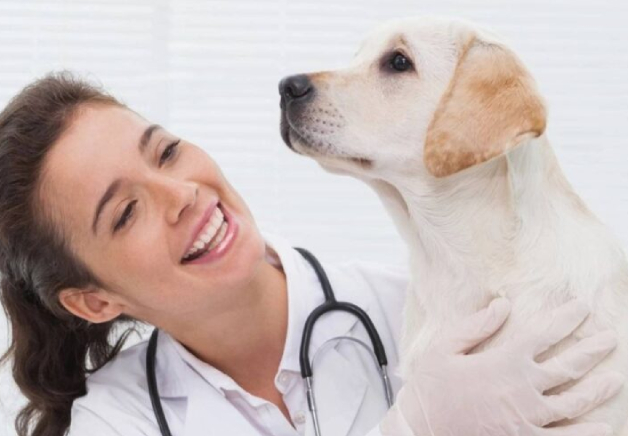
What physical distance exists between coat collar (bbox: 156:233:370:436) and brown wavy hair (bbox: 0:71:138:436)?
0.57 feet

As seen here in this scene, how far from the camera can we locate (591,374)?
3.90 ft

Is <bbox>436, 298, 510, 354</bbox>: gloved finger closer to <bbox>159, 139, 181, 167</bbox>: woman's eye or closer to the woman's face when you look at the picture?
the woman's face

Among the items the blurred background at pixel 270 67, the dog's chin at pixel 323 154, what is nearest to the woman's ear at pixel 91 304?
the dog's chin at pixel 323 154

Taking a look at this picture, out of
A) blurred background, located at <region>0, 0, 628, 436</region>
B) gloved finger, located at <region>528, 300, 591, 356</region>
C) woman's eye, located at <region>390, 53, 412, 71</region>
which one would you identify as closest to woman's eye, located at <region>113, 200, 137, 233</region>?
woman's eye, located at <region>390, 53, 412, 71</region>

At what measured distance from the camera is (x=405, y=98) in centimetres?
122

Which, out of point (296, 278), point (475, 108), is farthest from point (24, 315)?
point (475, 108)

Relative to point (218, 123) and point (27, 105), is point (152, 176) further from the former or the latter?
point (218, 123)

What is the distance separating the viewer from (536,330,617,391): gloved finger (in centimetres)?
116

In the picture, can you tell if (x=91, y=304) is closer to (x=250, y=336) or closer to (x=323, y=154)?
(x=250, y=336)

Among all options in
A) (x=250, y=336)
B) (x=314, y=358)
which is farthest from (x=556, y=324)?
(x=250, y=336)

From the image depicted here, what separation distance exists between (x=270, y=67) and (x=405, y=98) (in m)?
1.16

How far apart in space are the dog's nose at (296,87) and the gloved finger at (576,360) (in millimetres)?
491

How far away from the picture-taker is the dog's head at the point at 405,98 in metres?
1.13

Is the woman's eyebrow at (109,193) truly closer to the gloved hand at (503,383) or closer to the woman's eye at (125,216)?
the woman's eye at (125,216)
